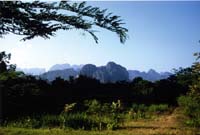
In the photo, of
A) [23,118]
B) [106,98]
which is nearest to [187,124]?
[23,118]

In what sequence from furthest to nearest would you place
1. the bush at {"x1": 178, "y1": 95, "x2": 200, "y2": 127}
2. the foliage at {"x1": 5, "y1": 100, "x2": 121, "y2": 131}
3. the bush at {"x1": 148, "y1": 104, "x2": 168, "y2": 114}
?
1. the bush at {"x1": 148, "y1": 104, "x2": 168, "y2": 114}
2. the bush at {"x1": 178, "y1": 95, "x2": 200, "y2": 127}
3. the foliage at {"x1": 5, "y1": 100, "x2": 121, "y2": 131}

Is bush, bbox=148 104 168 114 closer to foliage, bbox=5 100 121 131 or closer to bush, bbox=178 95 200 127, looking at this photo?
bush, bbox=178 95 200 127

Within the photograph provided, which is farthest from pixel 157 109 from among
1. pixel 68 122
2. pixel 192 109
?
pixel 68 122

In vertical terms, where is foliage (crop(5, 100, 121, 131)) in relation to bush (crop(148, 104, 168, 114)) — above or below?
below

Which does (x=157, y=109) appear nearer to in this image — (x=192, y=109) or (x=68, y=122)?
(x=192, y=109)

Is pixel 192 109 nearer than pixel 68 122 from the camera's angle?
No

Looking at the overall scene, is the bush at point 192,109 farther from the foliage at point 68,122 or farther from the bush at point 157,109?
the bush at point 157,109

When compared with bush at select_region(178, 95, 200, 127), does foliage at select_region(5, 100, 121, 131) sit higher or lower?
lower

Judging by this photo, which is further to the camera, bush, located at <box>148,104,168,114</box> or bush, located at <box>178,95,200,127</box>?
bush, located at <box>148,104,168,114</box>

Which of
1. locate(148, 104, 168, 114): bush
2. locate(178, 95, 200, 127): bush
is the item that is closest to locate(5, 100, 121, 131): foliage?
locate(178, 95, 200, 127): bush

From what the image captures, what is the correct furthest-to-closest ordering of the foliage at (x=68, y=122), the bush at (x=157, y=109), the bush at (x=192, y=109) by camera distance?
the bush at (x=157, y=109) → the bush at (x=192, y=109) → the foliage at (x=68, y=122)

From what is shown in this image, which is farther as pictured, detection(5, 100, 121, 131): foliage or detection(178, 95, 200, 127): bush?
detection(178, 95, 200, 127): bush

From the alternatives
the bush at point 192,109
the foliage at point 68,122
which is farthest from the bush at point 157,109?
the foliage at point 68,122

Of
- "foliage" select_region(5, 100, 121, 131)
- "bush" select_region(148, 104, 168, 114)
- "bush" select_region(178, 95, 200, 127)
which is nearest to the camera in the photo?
"foliage" select_region(5, 100, 121, 131)
